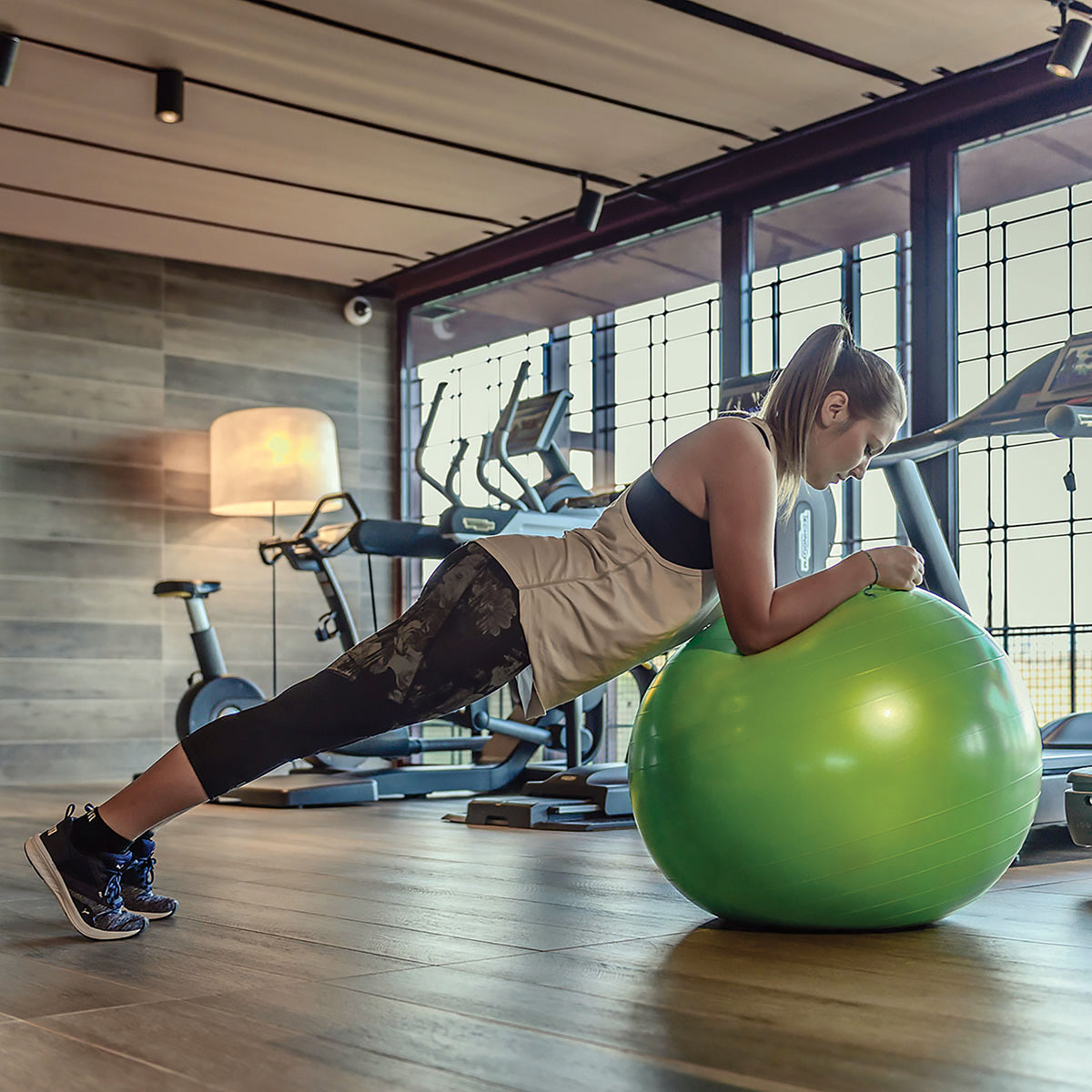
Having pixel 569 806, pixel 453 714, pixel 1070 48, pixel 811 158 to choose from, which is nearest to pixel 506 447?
pixel 453 714

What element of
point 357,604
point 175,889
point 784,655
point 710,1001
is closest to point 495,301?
point 357,604

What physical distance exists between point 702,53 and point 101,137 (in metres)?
2.36

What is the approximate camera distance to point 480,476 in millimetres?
4980

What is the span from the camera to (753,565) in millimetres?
1955

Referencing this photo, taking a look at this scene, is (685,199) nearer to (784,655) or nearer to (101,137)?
(101,137)

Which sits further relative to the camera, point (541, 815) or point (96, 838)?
point (541, 815)

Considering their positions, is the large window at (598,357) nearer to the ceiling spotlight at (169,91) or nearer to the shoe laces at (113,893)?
the ceiling spotlight at (169,91)

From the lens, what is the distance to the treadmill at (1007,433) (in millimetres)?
3070

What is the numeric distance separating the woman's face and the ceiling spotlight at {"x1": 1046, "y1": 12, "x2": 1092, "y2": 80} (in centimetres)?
226

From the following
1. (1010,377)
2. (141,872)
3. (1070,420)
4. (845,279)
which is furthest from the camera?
(845,279)

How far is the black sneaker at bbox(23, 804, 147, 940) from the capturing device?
2051 mm

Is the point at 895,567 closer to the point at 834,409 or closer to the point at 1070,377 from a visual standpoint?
the point at 834,409

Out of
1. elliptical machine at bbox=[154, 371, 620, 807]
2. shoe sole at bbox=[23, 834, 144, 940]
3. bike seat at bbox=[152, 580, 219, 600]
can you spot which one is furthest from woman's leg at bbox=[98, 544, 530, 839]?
bike seat at bbox=[152, 580, 219, 600]

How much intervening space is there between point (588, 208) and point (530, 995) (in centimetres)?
430
